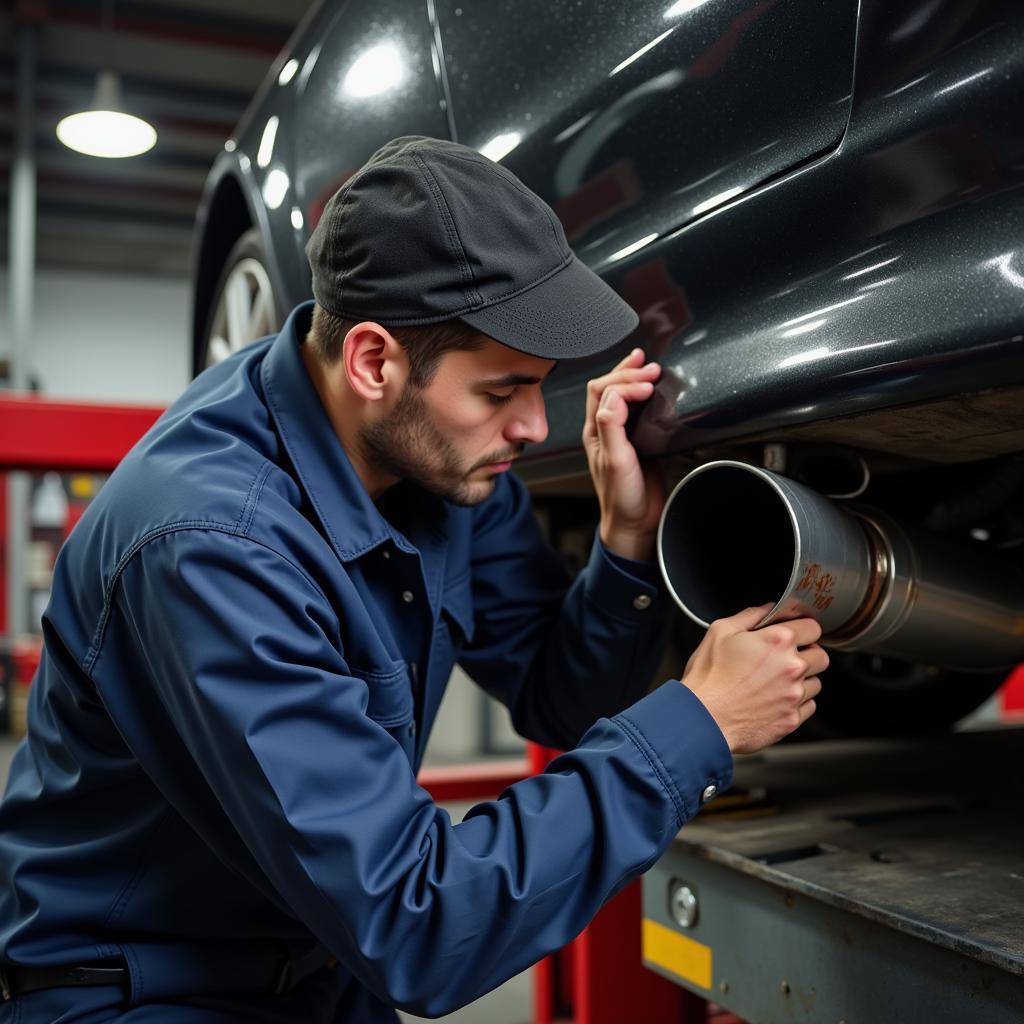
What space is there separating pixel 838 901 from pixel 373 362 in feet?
1.85

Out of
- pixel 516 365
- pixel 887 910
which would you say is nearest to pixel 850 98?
pixel 516 365

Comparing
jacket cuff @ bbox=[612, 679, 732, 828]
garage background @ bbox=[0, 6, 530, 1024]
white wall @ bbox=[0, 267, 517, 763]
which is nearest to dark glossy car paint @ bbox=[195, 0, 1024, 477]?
jacket cuff @ bbox=[612, 679, 732, 828]

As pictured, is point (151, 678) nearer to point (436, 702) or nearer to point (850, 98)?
point (436, 702)

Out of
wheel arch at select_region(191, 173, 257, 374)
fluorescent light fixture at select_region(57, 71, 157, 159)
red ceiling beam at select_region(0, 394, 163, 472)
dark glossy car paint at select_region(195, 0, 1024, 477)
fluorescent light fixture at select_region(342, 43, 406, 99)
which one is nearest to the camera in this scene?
dark glossy car paint at select_region(195, 0, 1024, 477)

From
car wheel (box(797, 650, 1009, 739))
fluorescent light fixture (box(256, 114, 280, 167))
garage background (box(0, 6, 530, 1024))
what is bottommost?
car wheel (box(797, 650, 1009, 739))

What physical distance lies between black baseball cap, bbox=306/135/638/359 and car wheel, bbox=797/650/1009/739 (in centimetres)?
91

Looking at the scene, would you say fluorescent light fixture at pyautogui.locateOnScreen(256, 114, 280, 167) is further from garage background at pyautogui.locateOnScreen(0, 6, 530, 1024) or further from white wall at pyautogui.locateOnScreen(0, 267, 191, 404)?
white wall at pyautogui.locateOnScreen(0, 267, 191, 404)

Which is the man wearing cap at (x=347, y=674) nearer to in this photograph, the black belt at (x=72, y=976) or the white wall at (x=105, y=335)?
the black belt at (x=72, y=976)

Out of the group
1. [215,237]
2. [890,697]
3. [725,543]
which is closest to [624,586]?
[725,543]

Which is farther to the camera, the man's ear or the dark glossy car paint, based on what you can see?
the man's ear

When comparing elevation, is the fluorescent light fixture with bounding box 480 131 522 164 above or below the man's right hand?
above

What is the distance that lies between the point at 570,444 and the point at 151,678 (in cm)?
44

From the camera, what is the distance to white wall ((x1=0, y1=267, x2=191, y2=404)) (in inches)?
321

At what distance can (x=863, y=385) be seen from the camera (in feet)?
2.25
